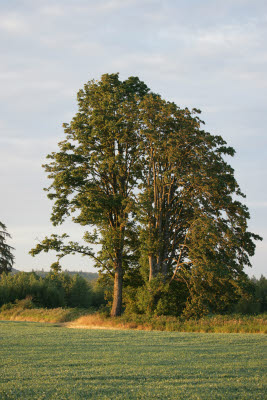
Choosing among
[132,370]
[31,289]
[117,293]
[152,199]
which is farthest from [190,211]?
[31,289]

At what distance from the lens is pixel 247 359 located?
11.9 metres

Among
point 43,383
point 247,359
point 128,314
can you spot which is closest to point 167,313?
point 128,314

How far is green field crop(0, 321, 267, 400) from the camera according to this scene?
762 centimetres

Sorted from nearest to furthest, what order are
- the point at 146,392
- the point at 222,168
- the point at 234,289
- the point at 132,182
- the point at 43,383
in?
the point at 146,392 → the point at 43,383 → the point at 234,289 → the point at 222,168 → the point at 132,182

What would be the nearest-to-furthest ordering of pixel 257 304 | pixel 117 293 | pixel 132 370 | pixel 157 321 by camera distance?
pixel 132 370, pixel 157 321, pixel 117 293, pixel 257 304

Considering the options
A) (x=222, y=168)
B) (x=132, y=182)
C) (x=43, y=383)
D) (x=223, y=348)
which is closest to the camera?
(x=43, y=383)

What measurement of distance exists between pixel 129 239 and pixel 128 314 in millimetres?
5771

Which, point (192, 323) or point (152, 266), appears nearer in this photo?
point (192, 323)

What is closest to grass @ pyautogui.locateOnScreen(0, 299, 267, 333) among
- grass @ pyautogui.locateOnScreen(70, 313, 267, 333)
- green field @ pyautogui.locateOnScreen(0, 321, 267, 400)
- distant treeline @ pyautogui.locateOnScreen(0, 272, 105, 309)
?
grass @ pyautogui.locateOnScreen(70, 313, 267, 333)

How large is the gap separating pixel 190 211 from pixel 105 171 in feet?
23.9

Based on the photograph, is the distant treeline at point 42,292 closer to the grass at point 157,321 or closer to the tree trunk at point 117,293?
the grass at point 157,321

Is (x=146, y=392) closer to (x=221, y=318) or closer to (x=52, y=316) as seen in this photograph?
(x=221, y=318)

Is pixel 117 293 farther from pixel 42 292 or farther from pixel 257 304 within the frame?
pixel 257 304

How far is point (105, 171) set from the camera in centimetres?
3406
